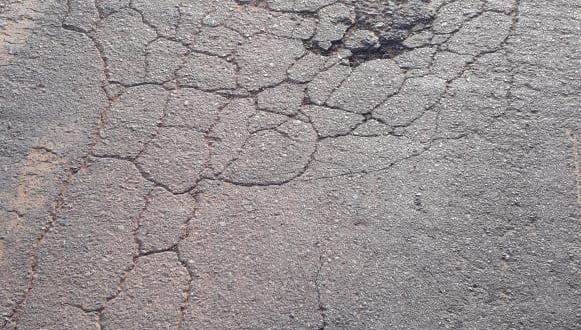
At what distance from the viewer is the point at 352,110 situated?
4.04 metres

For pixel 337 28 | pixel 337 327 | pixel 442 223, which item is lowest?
pixel 337 327

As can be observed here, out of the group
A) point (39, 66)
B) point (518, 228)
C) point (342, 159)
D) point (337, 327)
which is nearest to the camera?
point (337, 327)

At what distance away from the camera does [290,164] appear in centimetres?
379

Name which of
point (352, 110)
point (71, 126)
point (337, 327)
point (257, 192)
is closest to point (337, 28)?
point (352, 110)

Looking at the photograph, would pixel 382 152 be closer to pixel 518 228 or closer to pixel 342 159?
pixel 342 159

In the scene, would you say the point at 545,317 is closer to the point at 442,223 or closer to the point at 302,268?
the point at 442,223

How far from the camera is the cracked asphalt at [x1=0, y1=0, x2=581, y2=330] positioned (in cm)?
327

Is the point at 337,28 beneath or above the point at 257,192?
above

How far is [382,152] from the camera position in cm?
384

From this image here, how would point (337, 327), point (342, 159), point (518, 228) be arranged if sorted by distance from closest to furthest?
point (337, 327)
point (518, 228)
point (342, 159)

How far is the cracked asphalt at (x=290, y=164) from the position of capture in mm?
3268

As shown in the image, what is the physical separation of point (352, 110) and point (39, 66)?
6.22ft

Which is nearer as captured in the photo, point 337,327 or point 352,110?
point 337,327

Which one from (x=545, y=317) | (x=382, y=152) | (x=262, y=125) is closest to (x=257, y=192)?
(x=262, y=125)
